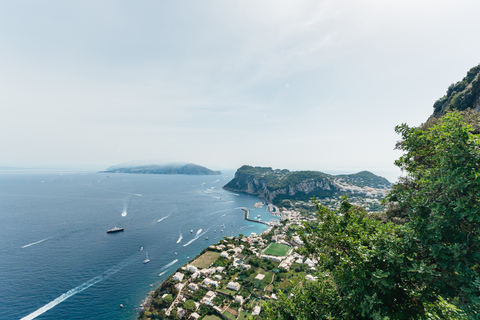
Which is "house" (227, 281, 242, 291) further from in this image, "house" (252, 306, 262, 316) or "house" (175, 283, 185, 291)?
"house" (175, 283, 185, 291)

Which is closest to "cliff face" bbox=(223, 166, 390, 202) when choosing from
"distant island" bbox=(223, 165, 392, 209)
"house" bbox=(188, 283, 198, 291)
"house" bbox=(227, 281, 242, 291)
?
"distant island" bbox=(223, 165, 392, 209)

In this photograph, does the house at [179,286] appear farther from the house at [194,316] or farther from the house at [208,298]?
the house at [194,316]

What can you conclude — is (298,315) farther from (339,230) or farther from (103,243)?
(103,243)

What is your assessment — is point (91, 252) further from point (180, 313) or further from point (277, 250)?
point (277, 250)

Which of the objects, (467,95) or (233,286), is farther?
(233,286)

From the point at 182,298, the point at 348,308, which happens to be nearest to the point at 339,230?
the point at 348,308

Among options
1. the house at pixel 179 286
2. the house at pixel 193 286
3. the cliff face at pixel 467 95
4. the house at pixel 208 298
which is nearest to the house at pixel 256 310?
the house at pixel 208 298

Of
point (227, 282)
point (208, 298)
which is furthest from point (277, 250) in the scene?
point (208, 298)
